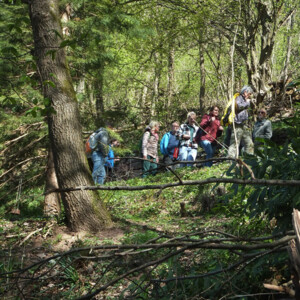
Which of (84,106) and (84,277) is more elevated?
(84,106)

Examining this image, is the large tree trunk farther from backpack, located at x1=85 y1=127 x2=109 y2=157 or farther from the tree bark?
the tree bark

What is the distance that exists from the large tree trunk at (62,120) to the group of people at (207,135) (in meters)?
2.61

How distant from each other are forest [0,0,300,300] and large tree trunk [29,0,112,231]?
2cm

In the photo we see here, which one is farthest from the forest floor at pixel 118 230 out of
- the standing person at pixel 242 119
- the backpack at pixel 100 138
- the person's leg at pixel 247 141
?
the person's leg at pixel 247 141

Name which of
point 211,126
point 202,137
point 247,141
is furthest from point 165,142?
point 247,141

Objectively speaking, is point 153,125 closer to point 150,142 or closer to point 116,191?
point 150,142

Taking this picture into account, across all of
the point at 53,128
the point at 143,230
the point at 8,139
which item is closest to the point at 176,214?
the point at 143,230

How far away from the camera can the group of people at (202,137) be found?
8.42 metres

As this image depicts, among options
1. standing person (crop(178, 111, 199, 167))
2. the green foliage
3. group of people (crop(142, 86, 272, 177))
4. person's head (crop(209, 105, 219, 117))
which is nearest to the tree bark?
group of people (crop(142, 86, 272, 177))

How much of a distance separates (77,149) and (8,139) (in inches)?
151

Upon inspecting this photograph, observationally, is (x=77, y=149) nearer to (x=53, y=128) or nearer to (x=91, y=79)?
(x=53, y=128)

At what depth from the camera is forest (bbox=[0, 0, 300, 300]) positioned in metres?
2.58

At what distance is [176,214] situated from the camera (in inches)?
290

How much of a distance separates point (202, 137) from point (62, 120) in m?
4.97
